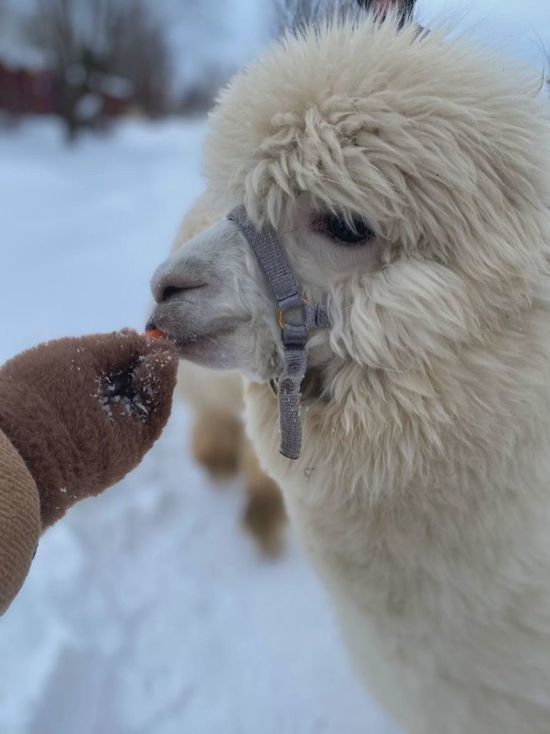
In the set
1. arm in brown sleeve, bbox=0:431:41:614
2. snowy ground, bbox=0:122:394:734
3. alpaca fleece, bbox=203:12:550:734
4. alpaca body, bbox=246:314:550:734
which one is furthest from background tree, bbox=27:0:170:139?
arm in brown sleeve, bbox=0:431:41:614

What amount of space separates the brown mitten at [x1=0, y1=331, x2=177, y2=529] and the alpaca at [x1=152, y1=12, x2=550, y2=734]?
10cm

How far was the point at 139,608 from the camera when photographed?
2129 millimetres

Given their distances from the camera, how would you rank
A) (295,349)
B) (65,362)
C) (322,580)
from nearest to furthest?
(65,362) → (295,349) → (322,580)

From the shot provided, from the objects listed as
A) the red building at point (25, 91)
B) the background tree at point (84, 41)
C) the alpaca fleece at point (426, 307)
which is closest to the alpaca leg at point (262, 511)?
the alpaca fleece at point (426, 307)

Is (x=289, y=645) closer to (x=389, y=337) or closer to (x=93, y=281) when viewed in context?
(x=389, y=337)

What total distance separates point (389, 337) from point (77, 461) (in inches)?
18.6

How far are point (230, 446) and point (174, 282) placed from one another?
1.68 m

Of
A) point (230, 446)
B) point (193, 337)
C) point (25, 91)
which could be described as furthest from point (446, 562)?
point (25, 91)

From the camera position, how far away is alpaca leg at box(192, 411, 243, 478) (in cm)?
259

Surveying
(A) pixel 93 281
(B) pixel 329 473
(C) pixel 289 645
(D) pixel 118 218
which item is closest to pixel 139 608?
(C) pixel 289 645

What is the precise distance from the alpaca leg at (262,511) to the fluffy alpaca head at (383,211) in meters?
1.39

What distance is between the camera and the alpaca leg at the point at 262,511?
242 cm

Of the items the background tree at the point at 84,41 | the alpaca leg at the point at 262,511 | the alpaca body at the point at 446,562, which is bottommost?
the alpaca body at the point at 446,562

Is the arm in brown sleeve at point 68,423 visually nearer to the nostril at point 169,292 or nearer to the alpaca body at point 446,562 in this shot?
the nostril at point 169,292
